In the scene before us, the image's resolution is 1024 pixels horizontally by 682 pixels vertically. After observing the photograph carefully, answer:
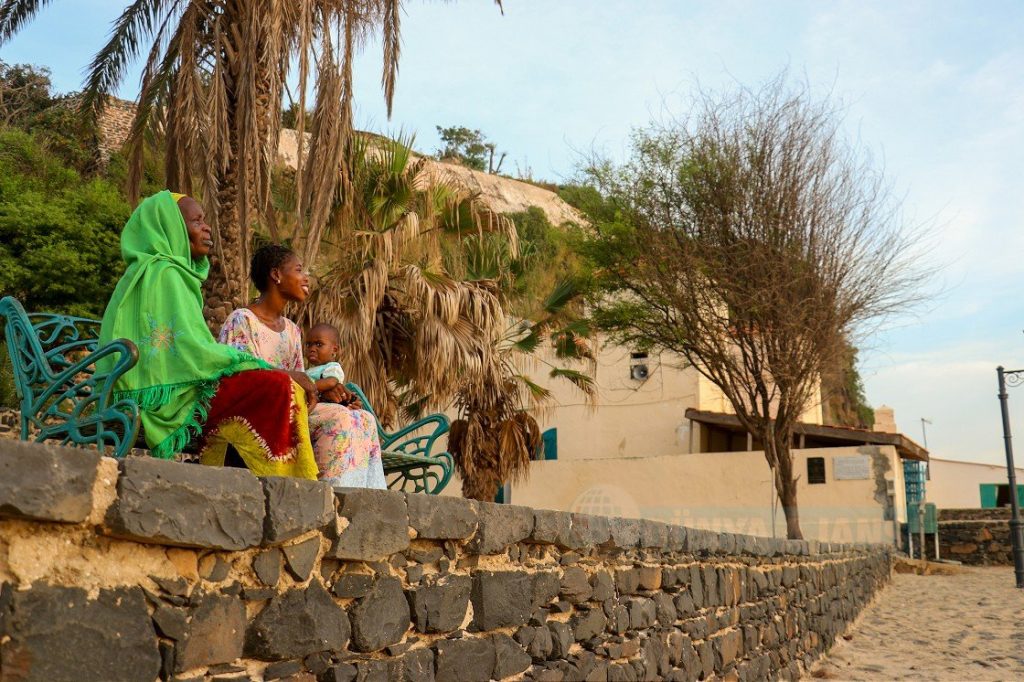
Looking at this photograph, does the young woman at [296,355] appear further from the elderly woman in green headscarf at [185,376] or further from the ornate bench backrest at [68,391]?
the ornate bench backrest at [68,391]

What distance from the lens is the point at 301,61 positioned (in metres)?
9.32

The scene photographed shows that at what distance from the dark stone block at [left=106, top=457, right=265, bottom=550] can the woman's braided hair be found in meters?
2.00

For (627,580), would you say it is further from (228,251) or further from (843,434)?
(843,434)

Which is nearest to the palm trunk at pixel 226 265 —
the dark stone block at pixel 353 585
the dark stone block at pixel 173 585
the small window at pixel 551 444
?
the dark stone block at pixel 353 585

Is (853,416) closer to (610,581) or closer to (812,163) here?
(812,163)

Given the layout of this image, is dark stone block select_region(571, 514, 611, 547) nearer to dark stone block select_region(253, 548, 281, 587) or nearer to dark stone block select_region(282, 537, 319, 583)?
dark stone block select_region(282, 537, 319, 583)

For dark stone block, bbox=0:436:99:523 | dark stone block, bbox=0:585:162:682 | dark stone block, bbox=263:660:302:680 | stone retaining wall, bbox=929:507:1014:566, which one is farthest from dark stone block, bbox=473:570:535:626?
stone retaining wall, bbox=929:507:1014:566

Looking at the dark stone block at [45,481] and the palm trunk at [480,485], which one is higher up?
the palm trunk at [480,485]

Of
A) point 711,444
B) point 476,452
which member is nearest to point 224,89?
point 476,452

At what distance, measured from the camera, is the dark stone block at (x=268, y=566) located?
85.1 inches

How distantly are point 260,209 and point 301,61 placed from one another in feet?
4.93

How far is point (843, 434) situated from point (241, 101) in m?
16.1

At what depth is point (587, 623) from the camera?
3877 mm

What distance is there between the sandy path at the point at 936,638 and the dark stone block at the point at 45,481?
749 cm
